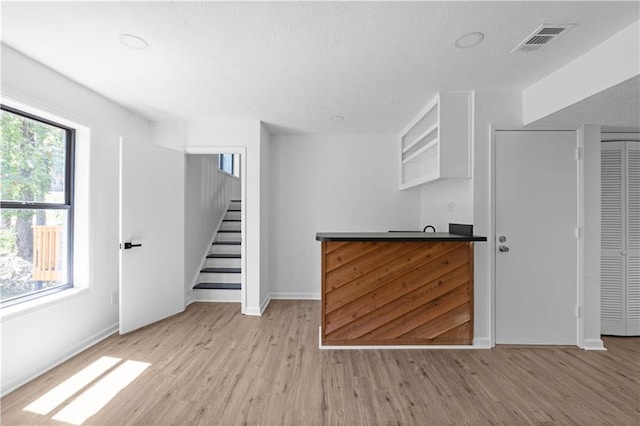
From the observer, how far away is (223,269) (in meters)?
4.50

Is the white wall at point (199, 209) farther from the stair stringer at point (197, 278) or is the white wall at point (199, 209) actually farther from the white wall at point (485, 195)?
the white wall at point (485, 195)

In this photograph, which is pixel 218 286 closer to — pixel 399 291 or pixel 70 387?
pixel 70 387

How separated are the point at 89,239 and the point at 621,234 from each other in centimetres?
537

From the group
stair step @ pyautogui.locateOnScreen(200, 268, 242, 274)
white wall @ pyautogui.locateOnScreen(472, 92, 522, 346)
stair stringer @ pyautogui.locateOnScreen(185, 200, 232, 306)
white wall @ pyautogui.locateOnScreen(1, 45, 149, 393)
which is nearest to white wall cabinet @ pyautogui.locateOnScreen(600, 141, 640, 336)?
white wall @ pyautogui.locateOnScreen(472, 92, 522, 346)

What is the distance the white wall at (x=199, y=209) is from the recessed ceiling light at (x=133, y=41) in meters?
2.22

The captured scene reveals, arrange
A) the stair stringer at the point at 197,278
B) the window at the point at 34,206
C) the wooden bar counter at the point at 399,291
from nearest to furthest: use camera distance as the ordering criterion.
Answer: the window at the point at 34,206, the wooden bar counter at the point at 399,291, the stair stringer at the point at 197,278

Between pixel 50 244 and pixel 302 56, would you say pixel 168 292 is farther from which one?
pixel 302 56

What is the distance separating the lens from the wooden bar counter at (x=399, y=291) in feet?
8.86

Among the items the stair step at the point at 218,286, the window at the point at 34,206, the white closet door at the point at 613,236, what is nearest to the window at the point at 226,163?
the stair step at the point at 218,286

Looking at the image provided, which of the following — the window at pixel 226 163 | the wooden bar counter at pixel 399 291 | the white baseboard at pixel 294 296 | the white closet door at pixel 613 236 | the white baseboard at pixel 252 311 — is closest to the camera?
the wooden bar counter at pixel 399 291

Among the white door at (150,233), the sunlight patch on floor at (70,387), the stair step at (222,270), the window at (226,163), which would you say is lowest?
the sunlight patch on floor at (70,387)

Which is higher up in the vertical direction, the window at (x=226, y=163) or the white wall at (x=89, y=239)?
the window at (x=226, y=163)

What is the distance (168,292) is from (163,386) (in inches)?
63.7

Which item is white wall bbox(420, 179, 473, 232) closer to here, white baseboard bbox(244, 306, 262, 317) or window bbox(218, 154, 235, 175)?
white baseboard bbox(244, 306, 262, 317)
